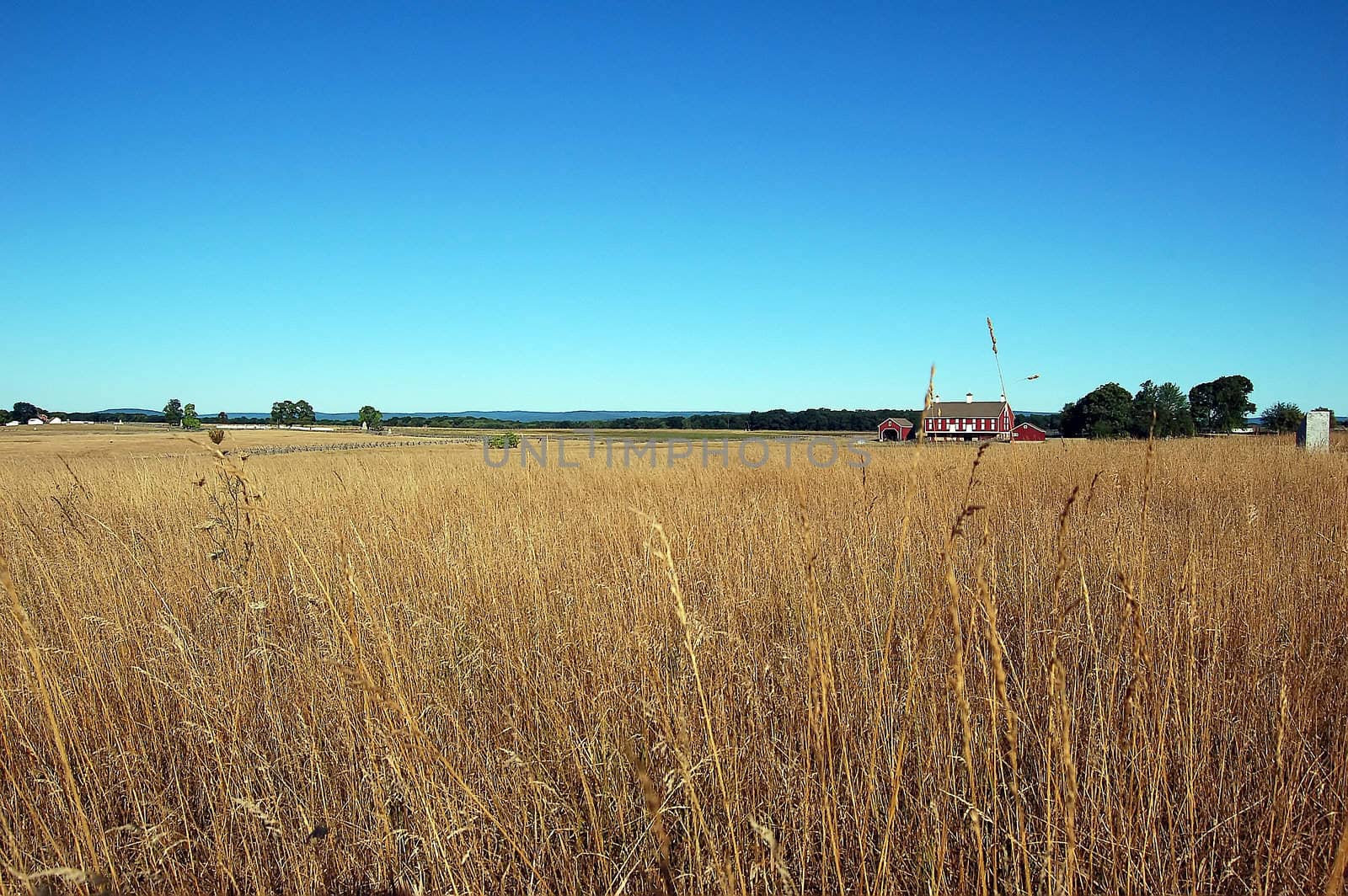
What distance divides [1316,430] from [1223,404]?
6892cm

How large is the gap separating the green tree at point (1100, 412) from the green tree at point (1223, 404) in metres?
8.02

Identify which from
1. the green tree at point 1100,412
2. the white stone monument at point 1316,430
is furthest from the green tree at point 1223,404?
the white stone monument at point 1316,430

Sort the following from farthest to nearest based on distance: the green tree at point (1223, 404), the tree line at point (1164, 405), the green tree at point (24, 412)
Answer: the green tree at point (24, 412) < the green tree at point (1223, 404) < the tree line at point (1164, 405)

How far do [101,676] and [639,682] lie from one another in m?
2.24

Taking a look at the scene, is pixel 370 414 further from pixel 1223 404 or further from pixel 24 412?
pixel 1223 404

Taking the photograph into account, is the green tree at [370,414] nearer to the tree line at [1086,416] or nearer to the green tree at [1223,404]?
the tree line at [1086,416]

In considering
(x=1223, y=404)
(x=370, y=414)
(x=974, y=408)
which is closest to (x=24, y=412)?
(x=370, y=414)

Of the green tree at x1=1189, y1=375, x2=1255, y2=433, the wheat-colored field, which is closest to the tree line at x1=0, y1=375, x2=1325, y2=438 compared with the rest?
the green tree at x1=1189, y1=375, x2=1255, y2=433

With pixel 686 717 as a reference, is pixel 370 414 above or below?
above

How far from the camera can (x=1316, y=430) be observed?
10.9 metres

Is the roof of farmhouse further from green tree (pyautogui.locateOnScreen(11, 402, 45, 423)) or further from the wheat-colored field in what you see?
green tree (pyautogui.locateOnScreen(11, 402, 45, 423))

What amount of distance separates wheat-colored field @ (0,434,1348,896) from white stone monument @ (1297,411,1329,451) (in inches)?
339

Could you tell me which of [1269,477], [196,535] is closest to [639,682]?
[196,535]

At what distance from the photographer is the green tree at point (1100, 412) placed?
5753 cm
